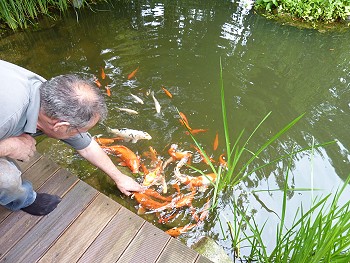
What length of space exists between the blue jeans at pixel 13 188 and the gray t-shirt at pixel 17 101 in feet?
0.75

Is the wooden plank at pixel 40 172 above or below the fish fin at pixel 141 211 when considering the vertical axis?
above

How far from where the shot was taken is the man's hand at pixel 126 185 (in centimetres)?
272

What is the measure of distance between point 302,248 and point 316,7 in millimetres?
6147

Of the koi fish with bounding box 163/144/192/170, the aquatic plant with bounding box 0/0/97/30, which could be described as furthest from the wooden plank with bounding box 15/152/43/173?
the aquatic plant with bounding box 0/0/97/30

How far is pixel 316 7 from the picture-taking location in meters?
6.55

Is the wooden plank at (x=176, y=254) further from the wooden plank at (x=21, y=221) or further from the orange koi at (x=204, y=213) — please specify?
the wooden plank at (x=21, y=221)

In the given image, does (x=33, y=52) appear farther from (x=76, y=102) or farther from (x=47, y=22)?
(x=76, y=102)

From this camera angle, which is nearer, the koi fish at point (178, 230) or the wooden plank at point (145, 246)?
the wooden plank at point (145, 246)

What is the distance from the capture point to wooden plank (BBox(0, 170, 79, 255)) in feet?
7.10

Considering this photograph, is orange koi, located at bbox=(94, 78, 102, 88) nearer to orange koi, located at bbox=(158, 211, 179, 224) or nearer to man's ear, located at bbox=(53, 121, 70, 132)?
orange koi, located at bbox=(158, 211, 179, 224)

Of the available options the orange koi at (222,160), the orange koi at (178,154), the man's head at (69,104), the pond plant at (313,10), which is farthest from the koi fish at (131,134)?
the pond plant at (313,10)

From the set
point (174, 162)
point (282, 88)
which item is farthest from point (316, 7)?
point (174, 162)

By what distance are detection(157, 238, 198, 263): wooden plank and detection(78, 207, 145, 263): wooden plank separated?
10.3 inches

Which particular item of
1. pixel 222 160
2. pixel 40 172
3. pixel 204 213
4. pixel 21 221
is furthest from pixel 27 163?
pixel 222 160
